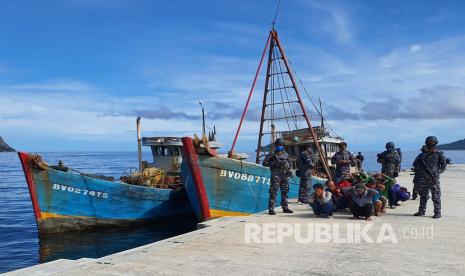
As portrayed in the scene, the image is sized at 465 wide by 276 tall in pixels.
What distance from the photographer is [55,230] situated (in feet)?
48.2

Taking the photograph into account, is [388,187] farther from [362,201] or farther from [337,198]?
[362,201]

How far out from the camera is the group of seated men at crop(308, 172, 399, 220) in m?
9.48

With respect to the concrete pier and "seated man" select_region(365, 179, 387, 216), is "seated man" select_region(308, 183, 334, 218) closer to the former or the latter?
the concrete pier

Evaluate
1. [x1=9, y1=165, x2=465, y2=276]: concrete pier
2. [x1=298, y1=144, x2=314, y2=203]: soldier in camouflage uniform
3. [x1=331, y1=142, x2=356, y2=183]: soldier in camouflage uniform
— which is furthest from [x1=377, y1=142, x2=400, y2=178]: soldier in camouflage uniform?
[x1=9, y1=165, x2=465, y2=276]: concrete pier

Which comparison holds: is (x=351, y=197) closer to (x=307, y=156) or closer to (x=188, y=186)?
(x=307, y=156)

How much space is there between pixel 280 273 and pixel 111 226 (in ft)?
37.5

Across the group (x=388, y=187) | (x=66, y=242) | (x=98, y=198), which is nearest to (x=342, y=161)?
(x=388, y=187)

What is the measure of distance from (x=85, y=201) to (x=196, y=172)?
178 inches

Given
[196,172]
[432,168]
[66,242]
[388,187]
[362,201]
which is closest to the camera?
[362,201]

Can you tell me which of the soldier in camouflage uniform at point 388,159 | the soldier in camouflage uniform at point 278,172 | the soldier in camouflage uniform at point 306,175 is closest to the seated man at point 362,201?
the soldier in camouflage uniform at point 278,172

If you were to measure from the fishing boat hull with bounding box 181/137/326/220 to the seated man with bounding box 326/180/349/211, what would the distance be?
11.4ft

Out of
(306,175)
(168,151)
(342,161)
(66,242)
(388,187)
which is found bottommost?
(66,242)

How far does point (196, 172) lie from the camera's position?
13047 mm

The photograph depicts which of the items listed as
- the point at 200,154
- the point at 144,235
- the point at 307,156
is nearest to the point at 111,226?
the point at 144,235
